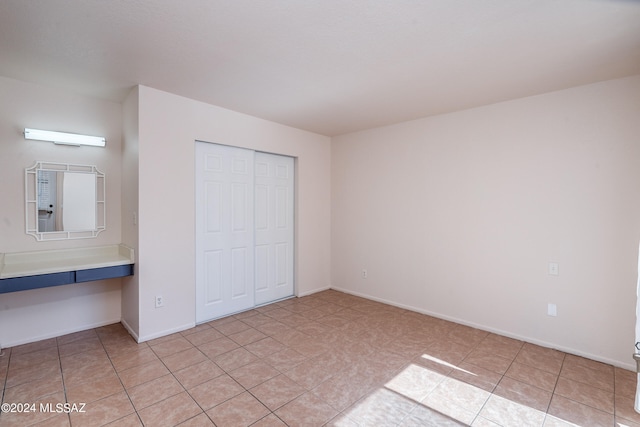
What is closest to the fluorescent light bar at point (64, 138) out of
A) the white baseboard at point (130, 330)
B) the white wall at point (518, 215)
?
the white baseboard at point (130, 330)

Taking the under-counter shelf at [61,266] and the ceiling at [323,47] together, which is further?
the under-counter shelf at [61,266]

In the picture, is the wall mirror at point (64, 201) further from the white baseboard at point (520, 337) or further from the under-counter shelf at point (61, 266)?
the white baseboard at point (520, 337)

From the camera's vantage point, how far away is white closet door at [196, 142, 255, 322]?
361 cm

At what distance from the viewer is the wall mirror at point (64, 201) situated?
9.95 feet

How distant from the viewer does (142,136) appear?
3045mm

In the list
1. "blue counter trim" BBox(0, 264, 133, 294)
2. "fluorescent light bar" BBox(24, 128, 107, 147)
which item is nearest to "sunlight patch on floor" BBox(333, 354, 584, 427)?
"blue counter trim" BBox(0, 264, 133, 294)

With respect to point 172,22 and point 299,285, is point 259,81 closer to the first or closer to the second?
point 172,22

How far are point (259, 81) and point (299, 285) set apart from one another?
2.98 metres

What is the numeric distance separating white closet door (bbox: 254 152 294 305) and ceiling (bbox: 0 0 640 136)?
1.23 meters

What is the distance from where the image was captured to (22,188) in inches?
117

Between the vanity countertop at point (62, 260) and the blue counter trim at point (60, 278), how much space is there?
36 mm

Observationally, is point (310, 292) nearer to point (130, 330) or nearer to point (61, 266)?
point (130, 330)

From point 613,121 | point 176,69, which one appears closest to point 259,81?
point 176,69

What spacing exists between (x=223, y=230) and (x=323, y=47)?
246cm
